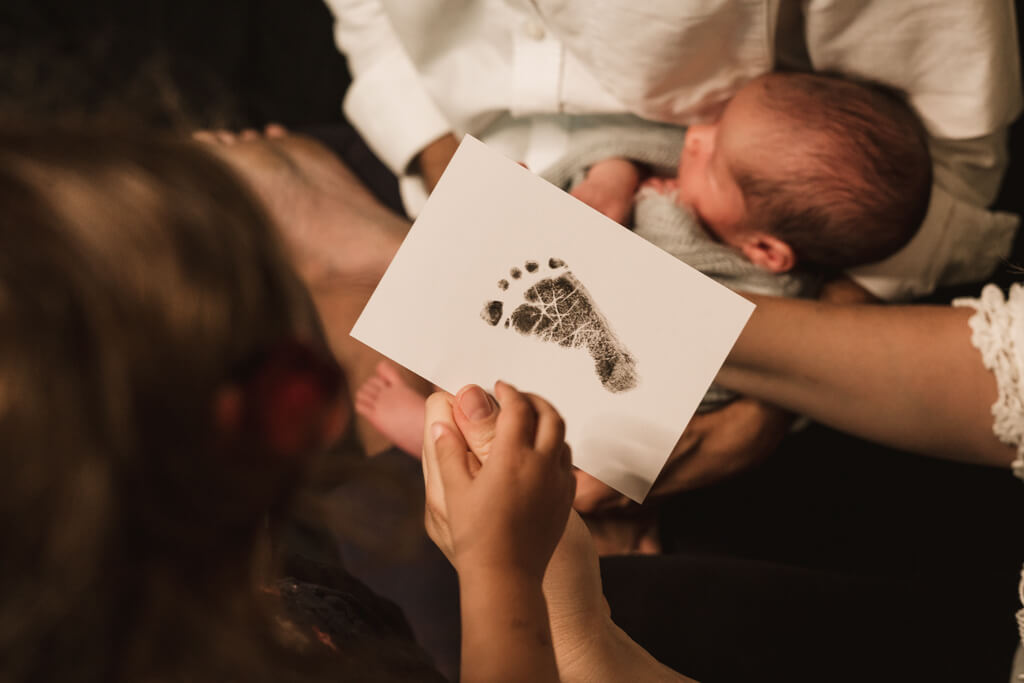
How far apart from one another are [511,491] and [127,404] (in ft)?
0.76

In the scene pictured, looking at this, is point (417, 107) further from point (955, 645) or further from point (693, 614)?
point (955, 645)

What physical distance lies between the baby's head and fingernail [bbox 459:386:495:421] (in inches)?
19.6

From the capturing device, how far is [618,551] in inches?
35.3

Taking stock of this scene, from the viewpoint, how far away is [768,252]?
2.84 feet

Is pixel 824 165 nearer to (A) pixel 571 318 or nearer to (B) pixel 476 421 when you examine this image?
(A) pixel 571 318

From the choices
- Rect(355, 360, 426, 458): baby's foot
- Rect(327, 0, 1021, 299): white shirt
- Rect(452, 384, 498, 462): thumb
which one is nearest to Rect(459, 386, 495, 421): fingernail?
Rect(452, 384, 498, 462): thumb

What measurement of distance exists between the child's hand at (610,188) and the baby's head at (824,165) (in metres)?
0.11

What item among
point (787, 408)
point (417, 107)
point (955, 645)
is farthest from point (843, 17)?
point (955, 645)

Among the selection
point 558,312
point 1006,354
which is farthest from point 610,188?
point 1006,354

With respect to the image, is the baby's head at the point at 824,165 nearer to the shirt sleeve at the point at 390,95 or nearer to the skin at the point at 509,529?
the shirt sleeve at the point at 390,95

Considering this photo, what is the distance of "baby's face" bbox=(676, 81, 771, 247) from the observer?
798 mm

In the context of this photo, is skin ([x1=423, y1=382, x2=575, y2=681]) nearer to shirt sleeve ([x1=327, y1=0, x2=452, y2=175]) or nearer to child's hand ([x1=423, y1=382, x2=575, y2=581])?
child's hand ([x1=423, y1=382, x2=575, y2=581])

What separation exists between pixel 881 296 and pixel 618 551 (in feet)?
1.65

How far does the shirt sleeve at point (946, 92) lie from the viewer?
696mm
